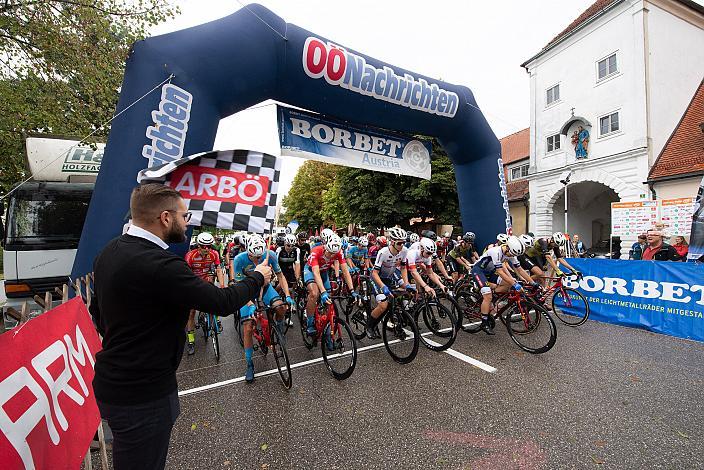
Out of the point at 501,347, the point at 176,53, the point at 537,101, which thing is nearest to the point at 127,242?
the point at 176,53

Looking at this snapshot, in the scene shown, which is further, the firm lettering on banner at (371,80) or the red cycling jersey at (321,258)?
the firm lettering on banner at (371,80)

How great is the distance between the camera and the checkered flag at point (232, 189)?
3.77 meters

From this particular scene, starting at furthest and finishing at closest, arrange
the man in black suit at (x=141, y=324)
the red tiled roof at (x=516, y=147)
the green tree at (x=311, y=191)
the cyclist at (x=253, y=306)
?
1. the green tree at (x=311, y=191)
2. the red tiled roof at (x=516, y=147)
3. the cyclist at (x=253, y=306)
4. the man in black suit at (x=141, y=324)

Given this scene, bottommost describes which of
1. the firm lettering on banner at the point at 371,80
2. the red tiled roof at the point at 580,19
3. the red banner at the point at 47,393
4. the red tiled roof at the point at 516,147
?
the red banner at the point at 47,393

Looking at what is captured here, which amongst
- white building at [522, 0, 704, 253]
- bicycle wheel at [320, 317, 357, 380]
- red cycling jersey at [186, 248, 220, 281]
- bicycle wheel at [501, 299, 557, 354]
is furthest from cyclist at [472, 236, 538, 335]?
white building at [522, 0, 704, 253]

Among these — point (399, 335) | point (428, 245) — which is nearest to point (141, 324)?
point (399, 335)

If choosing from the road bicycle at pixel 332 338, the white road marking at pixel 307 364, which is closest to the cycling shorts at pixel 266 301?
the road bicycle at pixel 332 338

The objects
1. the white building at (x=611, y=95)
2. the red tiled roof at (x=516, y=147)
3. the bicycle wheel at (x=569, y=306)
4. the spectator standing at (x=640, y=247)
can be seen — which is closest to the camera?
the bicycle wheel at (x=569, y=306)

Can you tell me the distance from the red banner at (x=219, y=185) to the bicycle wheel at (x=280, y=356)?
68.1 inches

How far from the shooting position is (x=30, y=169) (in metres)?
6.82

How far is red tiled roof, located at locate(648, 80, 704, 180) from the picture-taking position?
13898 millimetres

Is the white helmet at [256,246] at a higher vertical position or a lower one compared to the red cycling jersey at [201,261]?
higher

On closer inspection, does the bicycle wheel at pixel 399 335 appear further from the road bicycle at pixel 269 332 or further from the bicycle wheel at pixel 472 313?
the road bicycle at pixel 269 332

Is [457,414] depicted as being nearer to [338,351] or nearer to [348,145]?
[338,351]
